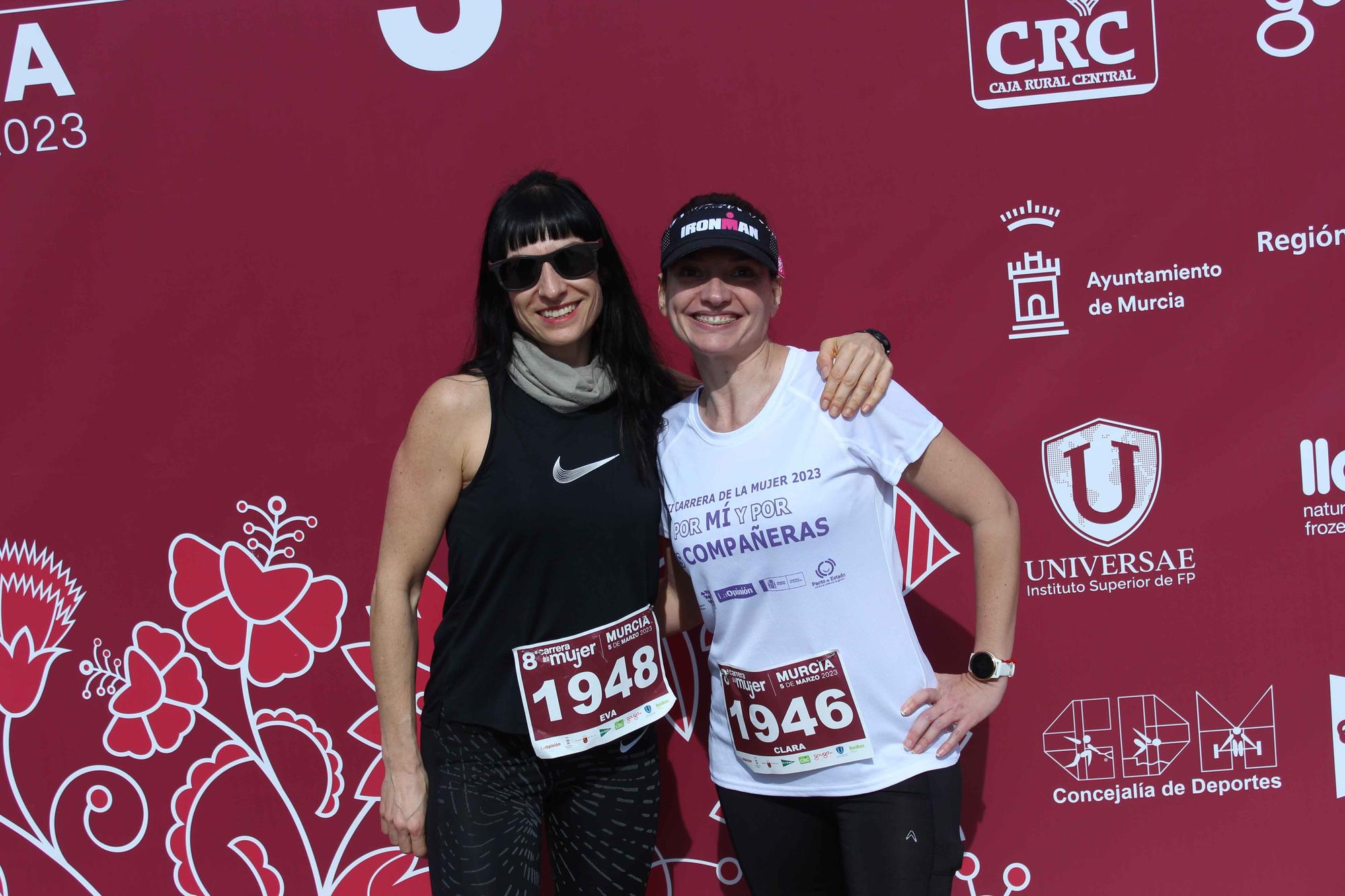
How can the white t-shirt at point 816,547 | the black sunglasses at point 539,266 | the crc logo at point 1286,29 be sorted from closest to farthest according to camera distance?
the white t-shirt at point 816,547, the black sunglasses at point 539,266, the crc logo at point 1286,29

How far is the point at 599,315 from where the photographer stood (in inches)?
76.7

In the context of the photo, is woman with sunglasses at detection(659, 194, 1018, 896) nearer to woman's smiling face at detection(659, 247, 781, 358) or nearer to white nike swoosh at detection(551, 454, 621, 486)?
woman's smiling face at detection(659, 247, 781, 358)

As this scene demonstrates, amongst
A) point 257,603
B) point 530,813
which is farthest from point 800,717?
point 257,603

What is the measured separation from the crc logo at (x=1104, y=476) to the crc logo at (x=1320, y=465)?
34cm

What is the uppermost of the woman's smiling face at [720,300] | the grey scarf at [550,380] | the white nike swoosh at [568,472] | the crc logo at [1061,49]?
the crc logo at [1061,49]

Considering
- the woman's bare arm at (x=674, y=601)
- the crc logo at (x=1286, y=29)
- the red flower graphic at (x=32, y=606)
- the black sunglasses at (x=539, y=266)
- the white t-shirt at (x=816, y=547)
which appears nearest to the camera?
the white t-shirt at (x=816, y=547)

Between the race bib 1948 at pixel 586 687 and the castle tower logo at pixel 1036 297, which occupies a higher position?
the castle tower logo at pixel 1036 297

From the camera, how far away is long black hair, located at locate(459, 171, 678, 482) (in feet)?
5.93

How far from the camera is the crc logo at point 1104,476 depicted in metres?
2.43

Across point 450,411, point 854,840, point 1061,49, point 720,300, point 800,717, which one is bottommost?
point 854,840

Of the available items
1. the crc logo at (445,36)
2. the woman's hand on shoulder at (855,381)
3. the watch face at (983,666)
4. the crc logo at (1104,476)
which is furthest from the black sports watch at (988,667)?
the crc logo at (445,36)

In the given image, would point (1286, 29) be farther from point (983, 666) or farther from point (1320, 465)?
point (983, 666)

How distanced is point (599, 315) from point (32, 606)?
5.46 ft

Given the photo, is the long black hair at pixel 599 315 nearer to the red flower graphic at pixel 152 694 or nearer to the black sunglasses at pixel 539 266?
the black sunglasses at pixel 539 266
